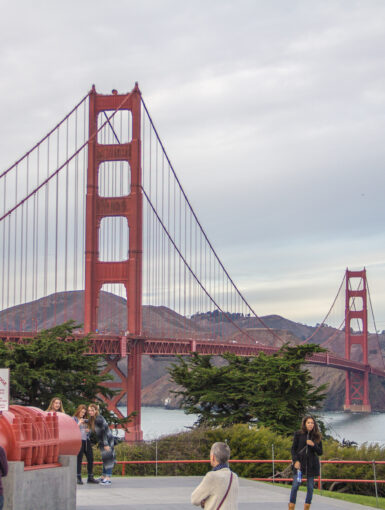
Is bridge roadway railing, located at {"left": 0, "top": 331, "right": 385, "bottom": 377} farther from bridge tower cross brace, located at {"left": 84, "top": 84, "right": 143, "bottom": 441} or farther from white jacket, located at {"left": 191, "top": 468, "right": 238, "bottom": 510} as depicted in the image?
white jacket, located at {"left": 191, "top": 468, "right": 238, "bottom": 510}

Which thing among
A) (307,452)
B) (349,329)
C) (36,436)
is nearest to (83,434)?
(36,436)

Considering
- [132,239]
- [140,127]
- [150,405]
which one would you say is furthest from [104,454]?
[150,405]

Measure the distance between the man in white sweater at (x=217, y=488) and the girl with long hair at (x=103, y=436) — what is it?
7160mm

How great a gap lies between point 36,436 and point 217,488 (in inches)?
178

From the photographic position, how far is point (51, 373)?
99.7 ft

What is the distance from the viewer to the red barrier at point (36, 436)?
11055 millimetres

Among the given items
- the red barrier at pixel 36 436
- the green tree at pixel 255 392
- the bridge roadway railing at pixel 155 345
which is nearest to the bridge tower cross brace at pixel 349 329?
the bridge roadway railing at pixel 155 345

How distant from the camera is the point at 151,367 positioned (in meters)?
172

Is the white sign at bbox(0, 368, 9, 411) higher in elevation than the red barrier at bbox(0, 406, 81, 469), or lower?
higher

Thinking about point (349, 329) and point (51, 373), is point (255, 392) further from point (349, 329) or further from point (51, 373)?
point (349, 329)

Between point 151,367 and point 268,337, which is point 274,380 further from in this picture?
point 268,337

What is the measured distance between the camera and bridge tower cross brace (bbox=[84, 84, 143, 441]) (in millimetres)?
55094

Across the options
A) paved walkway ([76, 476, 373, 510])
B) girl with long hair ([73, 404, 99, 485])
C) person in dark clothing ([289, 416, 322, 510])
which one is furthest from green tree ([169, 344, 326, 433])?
person in dark clothing ([289, 416, 322, 510])

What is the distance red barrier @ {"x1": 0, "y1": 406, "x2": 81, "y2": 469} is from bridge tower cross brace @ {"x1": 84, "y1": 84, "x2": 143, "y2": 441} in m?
40.0
